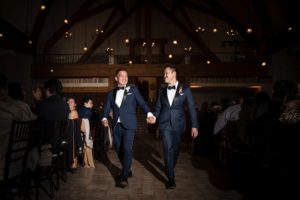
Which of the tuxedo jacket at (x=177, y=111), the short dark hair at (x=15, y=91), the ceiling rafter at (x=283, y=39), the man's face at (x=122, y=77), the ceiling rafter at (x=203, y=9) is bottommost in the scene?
the tuxedo jacket at (x=177, y=111)

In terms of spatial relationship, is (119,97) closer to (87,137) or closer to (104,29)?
(87,137)

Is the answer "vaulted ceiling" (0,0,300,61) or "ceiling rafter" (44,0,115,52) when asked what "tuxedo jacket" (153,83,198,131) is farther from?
"ceiling rafter" (44,0,115,52)

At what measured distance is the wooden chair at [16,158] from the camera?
8.68 feet

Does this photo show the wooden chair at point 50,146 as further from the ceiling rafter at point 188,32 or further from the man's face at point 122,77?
the ceiling rafter at point 188,32

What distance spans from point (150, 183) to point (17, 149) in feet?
6.55

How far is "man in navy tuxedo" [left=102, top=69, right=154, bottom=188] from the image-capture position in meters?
4.15

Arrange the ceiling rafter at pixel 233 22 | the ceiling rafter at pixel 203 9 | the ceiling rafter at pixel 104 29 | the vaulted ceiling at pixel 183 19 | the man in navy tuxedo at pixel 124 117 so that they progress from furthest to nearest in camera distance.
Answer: the ceiling rafter at pixel 104 29
the ceiling rafter at pixel 203 9
the ceiling rafter at pixel 233 22
the vaulted ceiling at pixel 183 19
the man in navy tuxedo at pixel 124 117

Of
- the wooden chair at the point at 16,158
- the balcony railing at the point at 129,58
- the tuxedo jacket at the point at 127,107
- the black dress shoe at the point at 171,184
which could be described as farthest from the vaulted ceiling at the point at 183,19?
the wooden chair at the point at 16,158

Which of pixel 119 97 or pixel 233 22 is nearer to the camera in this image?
pixel 119 97

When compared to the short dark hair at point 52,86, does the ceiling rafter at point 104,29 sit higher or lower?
higher

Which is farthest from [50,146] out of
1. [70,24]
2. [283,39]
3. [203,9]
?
[203,9]

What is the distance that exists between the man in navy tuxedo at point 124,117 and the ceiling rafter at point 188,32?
12894 mm

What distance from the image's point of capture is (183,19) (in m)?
17.8

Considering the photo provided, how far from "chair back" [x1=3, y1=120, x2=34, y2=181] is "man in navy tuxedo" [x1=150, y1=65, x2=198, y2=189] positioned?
166 centimetres
